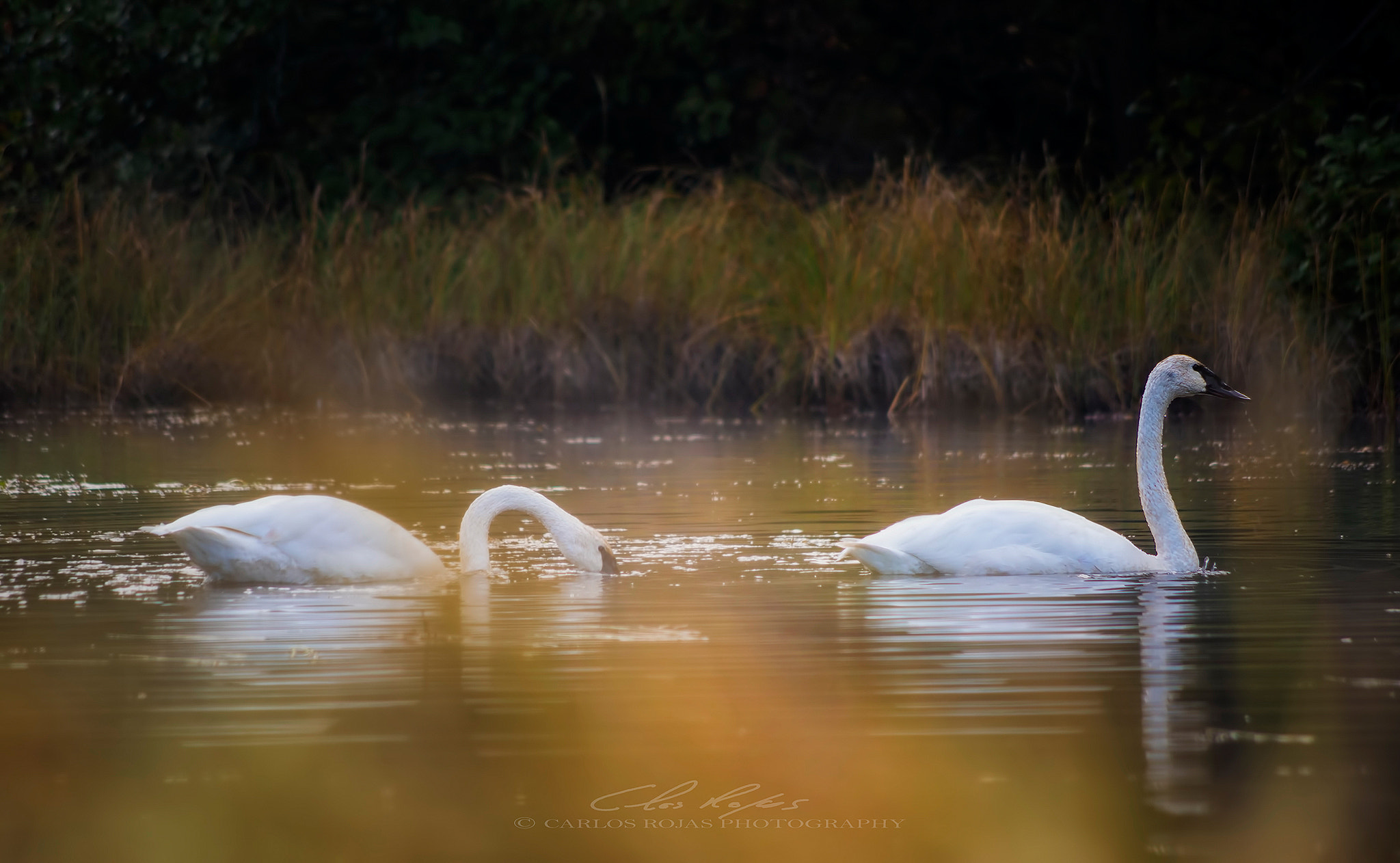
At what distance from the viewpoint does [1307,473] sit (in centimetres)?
980

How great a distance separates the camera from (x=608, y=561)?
22.6 ft

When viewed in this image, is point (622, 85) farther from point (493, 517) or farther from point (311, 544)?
point (311, 544)

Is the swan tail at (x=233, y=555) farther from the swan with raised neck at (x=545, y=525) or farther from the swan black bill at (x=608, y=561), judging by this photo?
the swan black bill at (x=608, y=561)

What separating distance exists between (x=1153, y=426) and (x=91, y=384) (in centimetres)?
947

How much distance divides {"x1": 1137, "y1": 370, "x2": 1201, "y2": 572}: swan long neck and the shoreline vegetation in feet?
16.9

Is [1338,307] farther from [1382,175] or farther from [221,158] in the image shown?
[221,158]

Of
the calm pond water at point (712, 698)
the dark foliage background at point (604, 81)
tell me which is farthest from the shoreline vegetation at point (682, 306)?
the calm pond water at point (712, 698)

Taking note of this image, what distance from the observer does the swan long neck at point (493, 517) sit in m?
7.17

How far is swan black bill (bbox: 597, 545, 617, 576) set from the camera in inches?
271

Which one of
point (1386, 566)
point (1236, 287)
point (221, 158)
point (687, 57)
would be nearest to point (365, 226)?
point (221, 158)

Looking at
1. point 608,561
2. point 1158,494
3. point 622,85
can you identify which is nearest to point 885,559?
point 608,561

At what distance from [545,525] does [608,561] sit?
42cm
